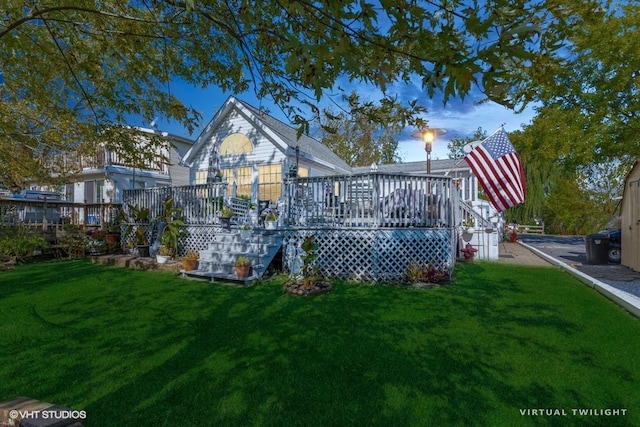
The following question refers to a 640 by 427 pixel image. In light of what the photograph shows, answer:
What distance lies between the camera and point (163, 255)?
31.9 ft

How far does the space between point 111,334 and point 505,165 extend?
1013 centimetres

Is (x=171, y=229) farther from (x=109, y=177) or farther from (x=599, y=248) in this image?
(x=599, y=248)

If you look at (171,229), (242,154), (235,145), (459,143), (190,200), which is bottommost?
(171,229)

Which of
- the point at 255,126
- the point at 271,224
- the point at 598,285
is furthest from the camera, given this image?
the point at 255,126

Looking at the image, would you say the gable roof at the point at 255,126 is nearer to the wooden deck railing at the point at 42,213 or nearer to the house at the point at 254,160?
the house at the point at 254,160

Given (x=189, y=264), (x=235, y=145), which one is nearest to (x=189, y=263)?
(x=189, y=264)

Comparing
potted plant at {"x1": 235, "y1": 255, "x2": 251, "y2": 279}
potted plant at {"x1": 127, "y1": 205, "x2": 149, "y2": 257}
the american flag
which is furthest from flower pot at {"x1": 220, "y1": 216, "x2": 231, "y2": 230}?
the american flag

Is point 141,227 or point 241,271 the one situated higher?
point 141,227

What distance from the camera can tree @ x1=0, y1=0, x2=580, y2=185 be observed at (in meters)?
1.95

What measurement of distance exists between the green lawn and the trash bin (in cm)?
597

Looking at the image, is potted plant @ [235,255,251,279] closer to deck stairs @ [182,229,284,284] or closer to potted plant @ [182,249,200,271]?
deck stairs @ [182,229,284,284]

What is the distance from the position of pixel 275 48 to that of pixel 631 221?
10.9m

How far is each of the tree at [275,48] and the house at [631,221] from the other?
730 cm

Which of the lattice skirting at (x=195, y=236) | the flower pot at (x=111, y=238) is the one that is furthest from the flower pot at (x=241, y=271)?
the flower pot at (x=111, y=238)
